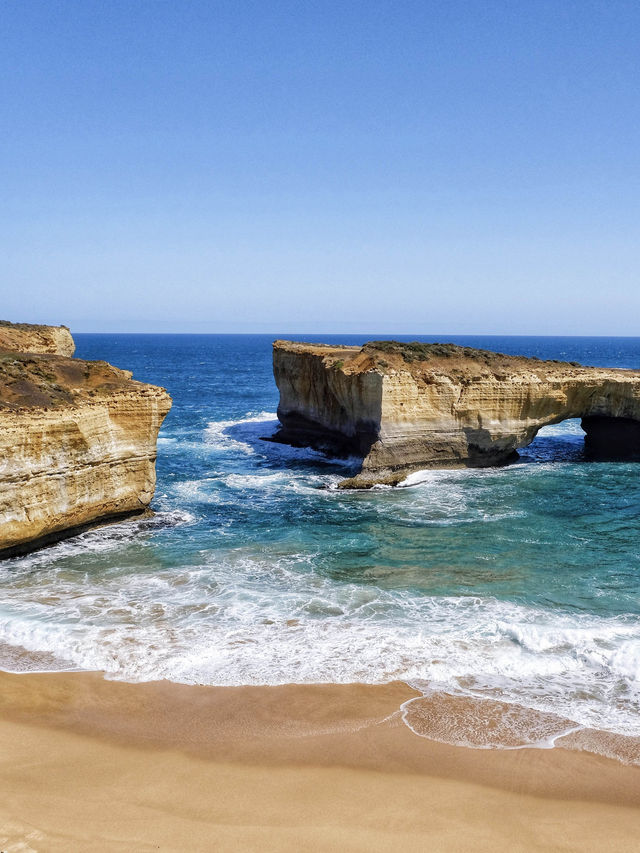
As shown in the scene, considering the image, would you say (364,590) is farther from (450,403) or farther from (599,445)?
(599,445)

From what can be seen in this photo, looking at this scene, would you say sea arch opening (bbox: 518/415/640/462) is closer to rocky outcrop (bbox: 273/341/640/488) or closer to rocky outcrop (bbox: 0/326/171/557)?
rocky outcrop (bbox: 273/341/640/488)

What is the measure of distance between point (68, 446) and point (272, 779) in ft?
38.6

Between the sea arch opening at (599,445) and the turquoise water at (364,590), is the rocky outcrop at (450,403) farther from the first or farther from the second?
the turquoise water at (364,590)

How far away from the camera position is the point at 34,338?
101 ft

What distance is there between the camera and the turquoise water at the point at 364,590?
1239 centimetres

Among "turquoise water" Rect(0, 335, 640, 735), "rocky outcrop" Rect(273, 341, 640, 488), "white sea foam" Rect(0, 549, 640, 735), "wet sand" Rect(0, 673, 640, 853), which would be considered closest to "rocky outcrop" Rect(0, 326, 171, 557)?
"turquoise water" Rect(0, 335, 640, 735)

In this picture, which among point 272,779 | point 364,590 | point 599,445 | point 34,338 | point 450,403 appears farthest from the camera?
point 599,445

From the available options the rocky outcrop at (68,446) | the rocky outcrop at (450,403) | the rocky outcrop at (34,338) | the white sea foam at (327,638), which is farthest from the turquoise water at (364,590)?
the rocky outcrop at (34,338)

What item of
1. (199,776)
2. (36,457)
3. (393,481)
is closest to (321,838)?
(199,776)

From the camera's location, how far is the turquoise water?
1239 cm

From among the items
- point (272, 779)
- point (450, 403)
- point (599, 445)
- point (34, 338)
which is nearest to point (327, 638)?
point (272, 779)

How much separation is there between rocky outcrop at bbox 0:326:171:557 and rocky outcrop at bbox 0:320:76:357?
281 inches

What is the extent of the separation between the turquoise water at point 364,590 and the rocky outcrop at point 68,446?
1011 millimetres

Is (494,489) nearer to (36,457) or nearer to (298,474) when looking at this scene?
(298,474)
